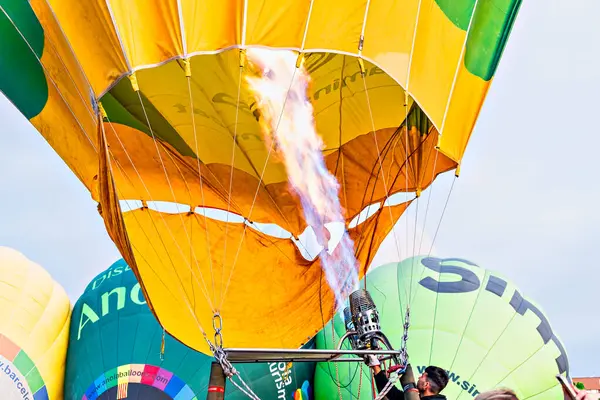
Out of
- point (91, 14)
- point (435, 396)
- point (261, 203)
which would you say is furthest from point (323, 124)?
point (435, 396)

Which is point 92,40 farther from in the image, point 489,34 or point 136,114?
Result: point 489,34

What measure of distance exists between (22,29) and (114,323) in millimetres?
3008

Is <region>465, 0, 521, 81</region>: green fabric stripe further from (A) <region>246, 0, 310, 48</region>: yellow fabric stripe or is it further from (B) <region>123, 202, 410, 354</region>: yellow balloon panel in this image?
(B) <region>123, 202, 410, 354</region>: yellow balloon panel

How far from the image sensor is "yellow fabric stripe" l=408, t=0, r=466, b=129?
3.81 m

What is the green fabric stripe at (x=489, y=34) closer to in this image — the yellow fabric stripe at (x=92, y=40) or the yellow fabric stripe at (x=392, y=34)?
the yellow fabric stripe at (x=392, y=34)

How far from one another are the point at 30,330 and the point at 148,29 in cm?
391

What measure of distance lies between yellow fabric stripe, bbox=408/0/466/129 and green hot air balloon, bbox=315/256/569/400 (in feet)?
5.34

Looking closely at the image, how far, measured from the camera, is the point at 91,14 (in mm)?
3338

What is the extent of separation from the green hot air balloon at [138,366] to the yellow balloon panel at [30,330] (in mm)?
156

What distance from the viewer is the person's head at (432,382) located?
3090 millimetres

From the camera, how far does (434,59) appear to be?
3904mm

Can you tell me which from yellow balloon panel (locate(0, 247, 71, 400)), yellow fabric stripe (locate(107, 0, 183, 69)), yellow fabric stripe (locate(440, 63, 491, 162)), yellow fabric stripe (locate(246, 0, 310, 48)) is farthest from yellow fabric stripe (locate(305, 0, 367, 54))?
yellow balloon panel (locate(0, 247, 71, 400))

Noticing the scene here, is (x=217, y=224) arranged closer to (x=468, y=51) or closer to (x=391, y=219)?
(x=391, y=219)

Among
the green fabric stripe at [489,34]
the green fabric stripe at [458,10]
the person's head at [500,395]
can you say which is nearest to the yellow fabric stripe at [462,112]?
the green fabric stripe at [489,34]
